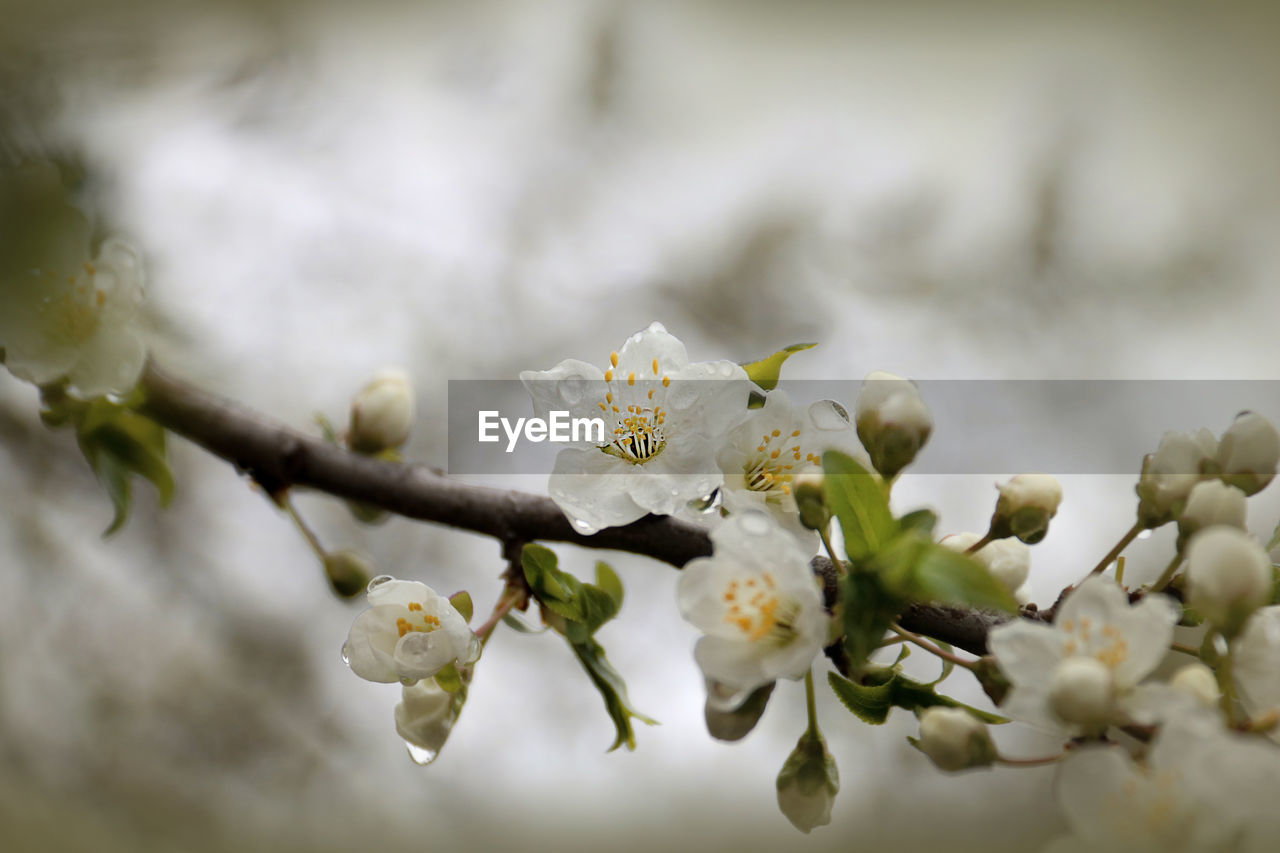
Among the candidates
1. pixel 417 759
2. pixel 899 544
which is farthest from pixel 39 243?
pixel 899 544

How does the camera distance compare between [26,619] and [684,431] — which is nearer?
[684,431]

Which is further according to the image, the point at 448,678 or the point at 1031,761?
the point at 448,678

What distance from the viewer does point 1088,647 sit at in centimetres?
26

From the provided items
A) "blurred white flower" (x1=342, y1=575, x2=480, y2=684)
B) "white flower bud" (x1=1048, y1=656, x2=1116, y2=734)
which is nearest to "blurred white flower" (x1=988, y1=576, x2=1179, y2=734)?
"white flower bud" (x1=1048, y1=656, x2=1116, y2=734)

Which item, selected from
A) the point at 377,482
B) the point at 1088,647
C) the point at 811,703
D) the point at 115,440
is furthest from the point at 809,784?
the point at 115,440

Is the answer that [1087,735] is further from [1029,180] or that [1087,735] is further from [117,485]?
[1029,180]

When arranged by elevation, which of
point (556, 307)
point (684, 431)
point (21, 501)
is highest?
point (556, 307)

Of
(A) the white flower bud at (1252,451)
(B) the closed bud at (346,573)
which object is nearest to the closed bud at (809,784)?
(A) the white flower bud at (1252,451)

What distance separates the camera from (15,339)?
1.38 ft

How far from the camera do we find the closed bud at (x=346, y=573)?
538mm

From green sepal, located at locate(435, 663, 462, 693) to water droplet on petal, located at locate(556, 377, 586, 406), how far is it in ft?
0.44

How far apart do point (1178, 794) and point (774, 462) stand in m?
0.20

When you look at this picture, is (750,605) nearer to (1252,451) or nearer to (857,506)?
(857,506)

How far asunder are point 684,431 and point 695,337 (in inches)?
39.0
